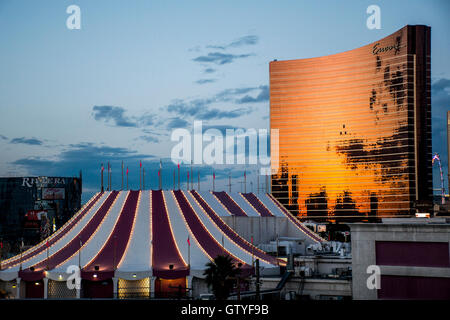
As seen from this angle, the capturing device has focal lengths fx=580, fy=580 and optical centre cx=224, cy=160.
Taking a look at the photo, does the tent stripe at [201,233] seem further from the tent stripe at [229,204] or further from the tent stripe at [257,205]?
the tent stripe at [257,205]

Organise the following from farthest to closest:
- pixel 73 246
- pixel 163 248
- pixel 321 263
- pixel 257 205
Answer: pixel 257 205 < pixel 73 246 < pixel 163 248 < pixel 321 263

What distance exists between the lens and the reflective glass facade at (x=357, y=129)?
104 m

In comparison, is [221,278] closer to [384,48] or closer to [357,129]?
[357,129]

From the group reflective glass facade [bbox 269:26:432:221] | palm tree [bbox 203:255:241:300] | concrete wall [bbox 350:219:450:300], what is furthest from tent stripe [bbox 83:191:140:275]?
reflective glass facade [bbox 269:26:432:221]

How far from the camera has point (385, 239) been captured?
1008 inches

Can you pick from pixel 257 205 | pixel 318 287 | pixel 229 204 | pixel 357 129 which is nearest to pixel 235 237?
pixel 229 204

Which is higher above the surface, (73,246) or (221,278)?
(73,246)

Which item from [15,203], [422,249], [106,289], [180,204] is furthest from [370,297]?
[15,203]

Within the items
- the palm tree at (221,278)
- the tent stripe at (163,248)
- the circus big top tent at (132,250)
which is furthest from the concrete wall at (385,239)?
the tent stripe at (163,248)

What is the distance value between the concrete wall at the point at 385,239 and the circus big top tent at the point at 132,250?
522 inches

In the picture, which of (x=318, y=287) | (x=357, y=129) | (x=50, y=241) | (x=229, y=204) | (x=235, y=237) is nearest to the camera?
(x=318, y=287)

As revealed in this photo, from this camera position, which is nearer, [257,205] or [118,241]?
[118,241]

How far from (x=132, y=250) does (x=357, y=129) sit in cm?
7958

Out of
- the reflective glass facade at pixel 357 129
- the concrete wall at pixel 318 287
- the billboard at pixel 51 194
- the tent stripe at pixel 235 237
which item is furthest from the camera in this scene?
the billboard at pixel 51 194
